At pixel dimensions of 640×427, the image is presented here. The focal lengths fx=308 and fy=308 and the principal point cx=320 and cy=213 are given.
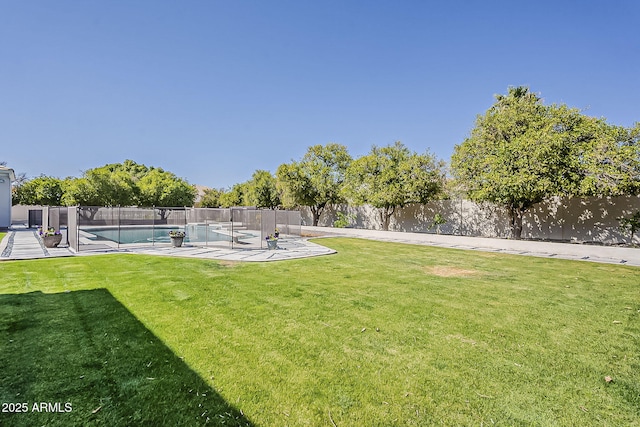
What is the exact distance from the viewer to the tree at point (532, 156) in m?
10.8

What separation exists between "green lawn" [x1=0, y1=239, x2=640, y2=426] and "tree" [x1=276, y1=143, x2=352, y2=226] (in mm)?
16787

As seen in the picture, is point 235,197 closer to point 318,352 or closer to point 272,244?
point 272,244

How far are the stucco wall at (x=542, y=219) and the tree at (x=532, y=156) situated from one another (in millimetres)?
928

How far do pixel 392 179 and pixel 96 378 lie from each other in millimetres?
16844

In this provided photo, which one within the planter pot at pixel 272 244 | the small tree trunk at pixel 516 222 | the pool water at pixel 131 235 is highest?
the small tree trunk at pixel 516 222

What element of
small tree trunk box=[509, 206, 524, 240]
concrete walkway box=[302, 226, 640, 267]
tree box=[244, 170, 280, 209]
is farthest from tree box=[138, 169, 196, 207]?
small tree trunk box=[509, 206, 524, 240]

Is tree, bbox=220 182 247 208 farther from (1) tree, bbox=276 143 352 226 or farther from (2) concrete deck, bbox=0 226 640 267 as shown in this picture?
(2) concrete deck, bbox=0 226 640 267

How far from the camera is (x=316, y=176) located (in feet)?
75.3

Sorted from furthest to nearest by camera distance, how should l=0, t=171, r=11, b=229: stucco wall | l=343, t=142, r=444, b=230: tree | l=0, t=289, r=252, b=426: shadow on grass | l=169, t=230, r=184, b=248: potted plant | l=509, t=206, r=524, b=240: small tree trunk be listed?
l=0, t=171, r=11, b=229: stucco wall < l=343, t=142, r=444, b=230: tree < l=509, t=206, r=524, b=240: small tree trunk < l=169, t=230, r=184, b=248: potted plant < l=0, t=289, r=252, b=426: shadow on grass

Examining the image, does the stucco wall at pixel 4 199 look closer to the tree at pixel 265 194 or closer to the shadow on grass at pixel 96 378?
the tree at pixel 265 194

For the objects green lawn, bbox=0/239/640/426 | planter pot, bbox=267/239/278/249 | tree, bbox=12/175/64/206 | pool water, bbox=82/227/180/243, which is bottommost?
pool water, bbox=82/227/180/243

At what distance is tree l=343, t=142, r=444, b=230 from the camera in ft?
55.0

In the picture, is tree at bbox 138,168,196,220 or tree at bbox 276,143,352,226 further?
tree at bbox 138,168,196,220

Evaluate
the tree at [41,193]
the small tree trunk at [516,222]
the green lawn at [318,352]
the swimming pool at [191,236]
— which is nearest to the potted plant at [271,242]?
the swimming pool at [191,236]
